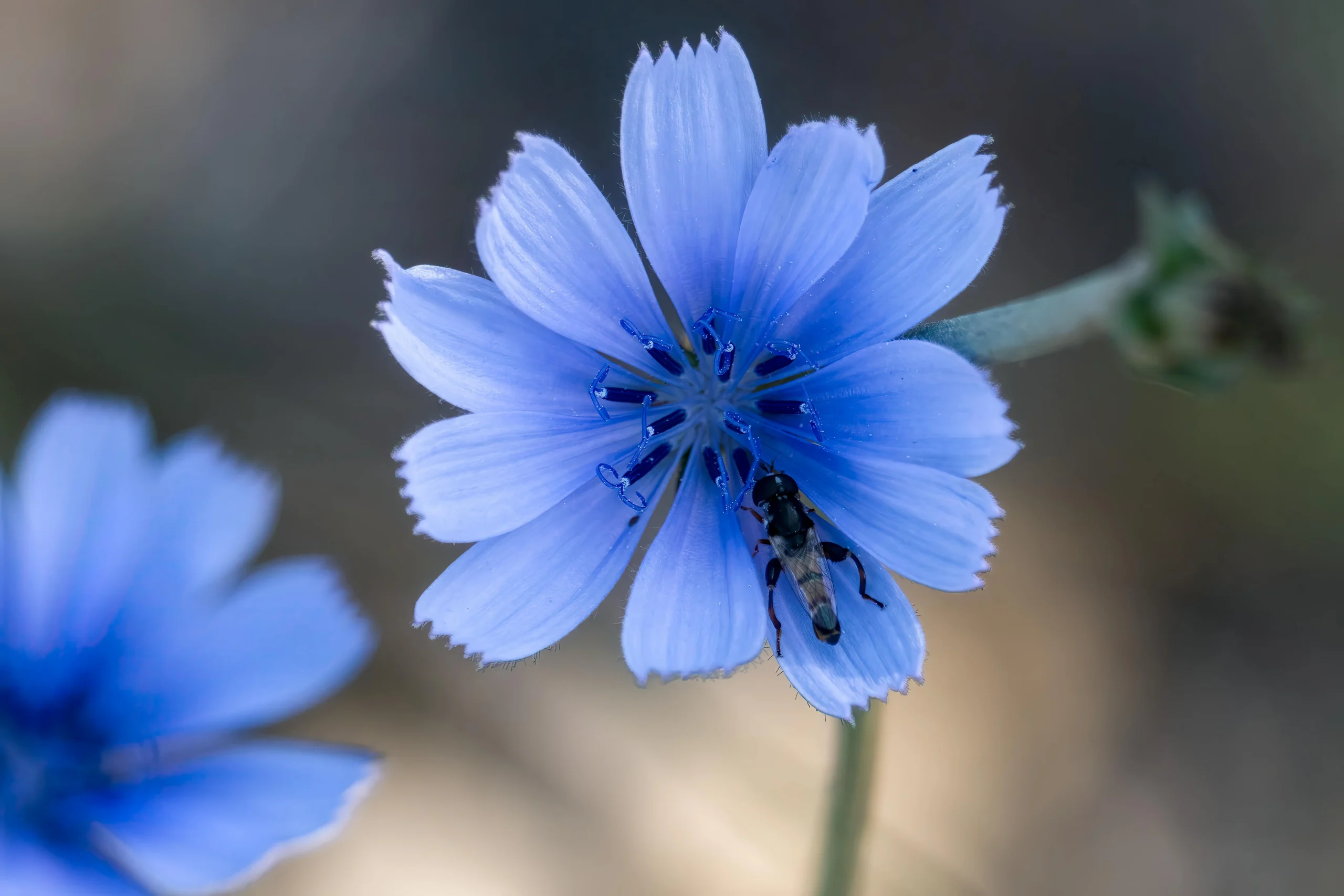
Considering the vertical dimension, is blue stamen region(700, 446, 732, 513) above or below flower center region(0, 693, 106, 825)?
above

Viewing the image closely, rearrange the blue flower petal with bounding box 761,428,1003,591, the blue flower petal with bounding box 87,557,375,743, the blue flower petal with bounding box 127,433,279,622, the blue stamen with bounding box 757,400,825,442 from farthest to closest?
the blue flower petal with bounding box 127,433,279,622
the blue flower petal with bounding box 87,557,375,743
the blue stamen with bounding box 757,400,825,442
the blue flower petal with bounding box 761,428,1003,591

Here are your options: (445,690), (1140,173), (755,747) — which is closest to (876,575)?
(755,747)

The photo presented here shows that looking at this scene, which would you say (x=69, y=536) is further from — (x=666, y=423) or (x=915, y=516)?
(x=915, y=516)

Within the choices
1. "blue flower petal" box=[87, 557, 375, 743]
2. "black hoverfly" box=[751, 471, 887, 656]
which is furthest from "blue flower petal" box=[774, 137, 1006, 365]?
"blue flower petal" box=[87, 557, 375, 743]

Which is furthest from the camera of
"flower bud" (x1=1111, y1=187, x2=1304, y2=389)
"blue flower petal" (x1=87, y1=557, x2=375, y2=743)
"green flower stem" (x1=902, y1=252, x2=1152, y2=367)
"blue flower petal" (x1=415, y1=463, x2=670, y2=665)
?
"blue flower petal" (x1=87, y1=557, x2=375, y2=743)

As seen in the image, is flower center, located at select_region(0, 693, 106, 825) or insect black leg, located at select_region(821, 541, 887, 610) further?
→ flower center, located at select_region(0, 693, 106, 825)

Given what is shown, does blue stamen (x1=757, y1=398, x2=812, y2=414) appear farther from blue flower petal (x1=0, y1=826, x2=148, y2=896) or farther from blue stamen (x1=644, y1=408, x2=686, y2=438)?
blue flower petal (x1=0, y1=826, x2=148, y2=896)

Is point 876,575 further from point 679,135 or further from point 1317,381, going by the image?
point 1317,381
